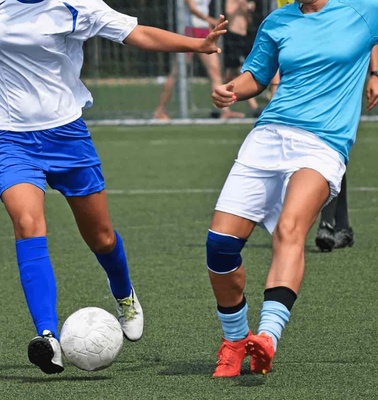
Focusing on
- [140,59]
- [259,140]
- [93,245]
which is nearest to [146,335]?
[93,245]

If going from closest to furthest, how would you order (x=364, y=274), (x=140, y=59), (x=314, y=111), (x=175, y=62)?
1. (x=314, y=111)
2. (x=364, y=274)
3. (x=175, y=62)
4. (x=140, y=59)

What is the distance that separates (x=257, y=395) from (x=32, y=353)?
94 centimetres

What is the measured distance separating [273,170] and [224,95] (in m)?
0.41

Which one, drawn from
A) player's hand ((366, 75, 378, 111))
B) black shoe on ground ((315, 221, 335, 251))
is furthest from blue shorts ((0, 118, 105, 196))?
black shoe on ground ((315, 221, 335, 251))

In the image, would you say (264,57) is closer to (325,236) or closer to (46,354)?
(46,354)

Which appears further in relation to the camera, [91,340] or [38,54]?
[38,54]

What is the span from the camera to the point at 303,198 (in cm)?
551

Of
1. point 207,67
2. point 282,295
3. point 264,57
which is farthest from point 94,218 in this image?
point 207,67

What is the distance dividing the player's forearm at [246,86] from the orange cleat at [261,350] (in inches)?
47.4

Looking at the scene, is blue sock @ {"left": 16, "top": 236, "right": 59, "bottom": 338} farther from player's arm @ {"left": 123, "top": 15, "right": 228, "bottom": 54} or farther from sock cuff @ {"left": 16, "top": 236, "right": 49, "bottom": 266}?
player's arm @ {"left": 123, "top": 15, "right": 228, "bottom": 54}

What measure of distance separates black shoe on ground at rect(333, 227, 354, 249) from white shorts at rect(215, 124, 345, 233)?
353cm

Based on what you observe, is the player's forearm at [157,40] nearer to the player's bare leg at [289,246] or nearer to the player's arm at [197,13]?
the player's bare leg at [289,246]

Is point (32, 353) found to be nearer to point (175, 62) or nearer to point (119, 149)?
point (119, 149)

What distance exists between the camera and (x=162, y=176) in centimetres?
1363
